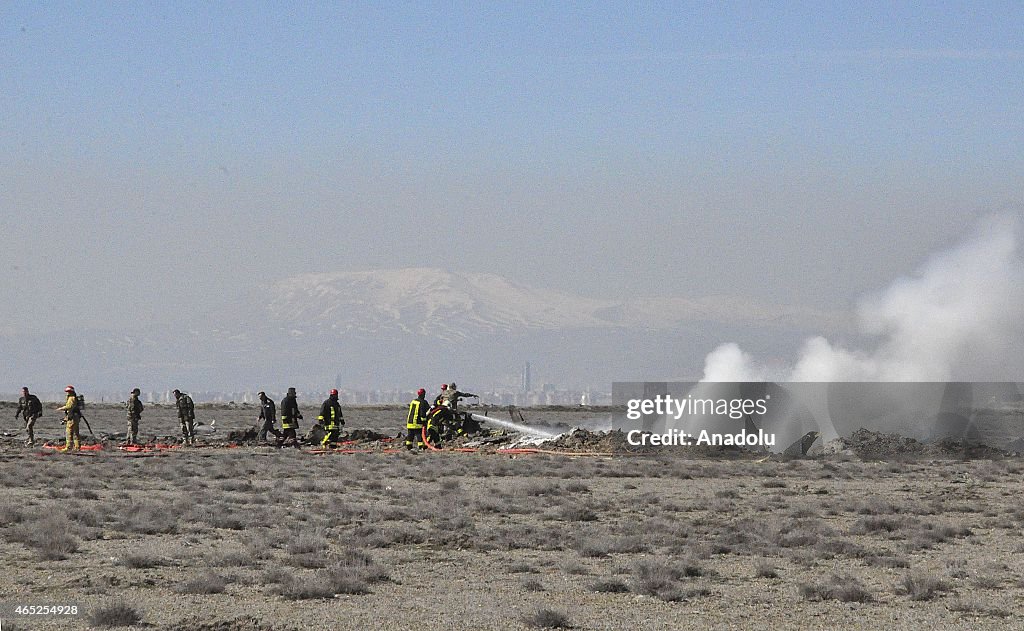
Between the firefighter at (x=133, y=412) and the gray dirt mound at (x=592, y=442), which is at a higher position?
the firefighter at (x=133, y=412)

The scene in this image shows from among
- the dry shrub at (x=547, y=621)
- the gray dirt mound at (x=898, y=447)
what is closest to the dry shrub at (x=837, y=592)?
the dry shrub at (x=547, y=621)

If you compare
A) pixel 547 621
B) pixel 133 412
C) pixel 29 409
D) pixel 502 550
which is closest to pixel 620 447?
pixel 133 412

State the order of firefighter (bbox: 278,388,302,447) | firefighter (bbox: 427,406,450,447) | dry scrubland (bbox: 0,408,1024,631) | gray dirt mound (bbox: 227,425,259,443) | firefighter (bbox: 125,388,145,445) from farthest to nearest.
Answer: gray dirt mound (bbox: 227,425,259,443)
firefighter (bbox: 278,388,302,447)
firefighter (bbox: 427,406,450,447)
firefighter (bbox: 125,388,145,445)
dry scrubland (bbox: 0,408,1024,631)

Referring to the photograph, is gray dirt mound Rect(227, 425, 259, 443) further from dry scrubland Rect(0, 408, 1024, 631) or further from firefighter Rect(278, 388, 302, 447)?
dry scrubland Rect(0, 408, 1024, 631)

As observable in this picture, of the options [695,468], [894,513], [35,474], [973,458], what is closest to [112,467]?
[35,474]

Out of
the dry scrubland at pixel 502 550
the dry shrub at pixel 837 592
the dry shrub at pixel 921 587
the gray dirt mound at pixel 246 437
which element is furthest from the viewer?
the gray dirt mound at pixel 246 437

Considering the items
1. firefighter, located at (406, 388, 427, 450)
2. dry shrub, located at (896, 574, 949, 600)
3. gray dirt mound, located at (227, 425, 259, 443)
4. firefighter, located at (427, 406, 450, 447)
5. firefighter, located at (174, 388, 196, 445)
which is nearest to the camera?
dry shrub, located at (896, 574, 949, 600)

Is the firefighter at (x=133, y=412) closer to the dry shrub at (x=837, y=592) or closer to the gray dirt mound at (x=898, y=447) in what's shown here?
the gray dirt mound at (x=898, y=447)

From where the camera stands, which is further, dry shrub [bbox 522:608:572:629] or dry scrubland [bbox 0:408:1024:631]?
dry scrubland [bbox 0:408:1024:631]

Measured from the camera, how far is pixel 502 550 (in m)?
17.0

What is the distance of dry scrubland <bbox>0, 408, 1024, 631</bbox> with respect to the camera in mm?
12586

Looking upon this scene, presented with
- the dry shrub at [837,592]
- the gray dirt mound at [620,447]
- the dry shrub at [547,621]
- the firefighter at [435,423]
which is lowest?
the dry shrub at [547,621]

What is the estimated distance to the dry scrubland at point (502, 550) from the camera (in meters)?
12.6

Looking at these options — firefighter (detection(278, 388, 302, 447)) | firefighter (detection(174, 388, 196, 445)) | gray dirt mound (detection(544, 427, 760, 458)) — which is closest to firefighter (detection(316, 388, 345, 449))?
firefighter (detection(278, 388, 302, 447))
